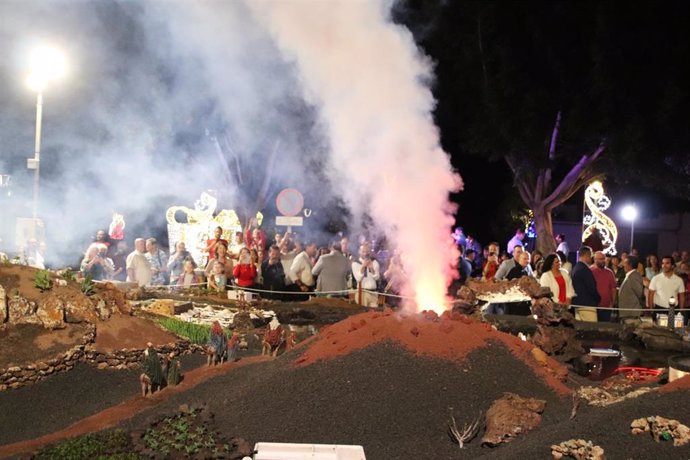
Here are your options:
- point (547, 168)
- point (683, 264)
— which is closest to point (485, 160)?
point (547, 168)

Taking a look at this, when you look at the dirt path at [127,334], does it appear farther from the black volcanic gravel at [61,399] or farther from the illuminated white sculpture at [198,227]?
the illuminated white sculpture at [198,227]

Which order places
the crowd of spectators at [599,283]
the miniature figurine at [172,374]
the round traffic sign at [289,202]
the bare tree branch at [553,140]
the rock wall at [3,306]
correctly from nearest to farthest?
the miniature figurine at [172,374] < the rock wall at [3,306] < the crowd of spectators at [599,283] < the round traffic sign at [289,202] < the bare tree branch at [553,140]

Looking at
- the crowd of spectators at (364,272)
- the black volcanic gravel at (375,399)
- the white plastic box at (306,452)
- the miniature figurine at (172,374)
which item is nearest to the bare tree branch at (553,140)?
the crowd of spectators at (364,272)

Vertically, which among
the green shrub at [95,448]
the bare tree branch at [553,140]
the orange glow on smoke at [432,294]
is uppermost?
the bare tree branch at [553,140]

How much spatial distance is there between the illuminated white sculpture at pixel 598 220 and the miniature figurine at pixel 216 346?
2075cm

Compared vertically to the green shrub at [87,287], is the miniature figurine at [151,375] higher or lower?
lower

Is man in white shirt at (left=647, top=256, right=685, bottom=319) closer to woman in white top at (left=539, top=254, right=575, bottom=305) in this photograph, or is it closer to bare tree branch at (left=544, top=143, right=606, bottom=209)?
woman in white top at (left=539, top=254, right=575, bottom=305)

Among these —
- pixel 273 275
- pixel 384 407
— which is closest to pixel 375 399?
pixel 384 407

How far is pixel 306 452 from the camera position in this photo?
6.37 metres

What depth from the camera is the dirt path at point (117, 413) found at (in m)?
7.52

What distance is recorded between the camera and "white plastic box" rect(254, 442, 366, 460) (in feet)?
20.5

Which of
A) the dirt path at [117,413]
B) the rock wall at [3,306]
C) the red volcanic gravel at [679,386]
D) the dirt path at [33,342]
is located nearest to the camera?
the red volcanic gravel at [679,386]

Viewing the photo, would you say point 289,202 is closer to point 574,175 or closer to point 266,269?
point 266,269

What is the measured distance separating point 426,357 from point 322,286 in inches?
296
